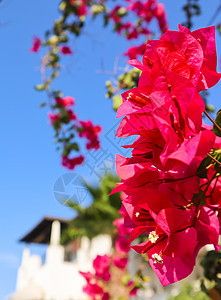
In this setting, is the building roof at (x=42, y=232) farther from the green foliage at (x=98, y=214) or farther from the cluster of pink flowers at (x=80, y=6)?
the cluster of pink flowers at (x=80, y=6)

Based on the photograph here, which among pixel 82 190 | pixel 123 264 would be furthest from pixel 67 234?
pixel 82 190

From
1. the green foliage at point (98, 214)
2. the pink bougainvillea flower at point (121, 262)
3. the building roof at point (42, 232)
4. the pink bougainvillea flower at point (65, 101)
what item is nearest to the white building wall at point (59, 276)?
the green foliage at point (98, 214)

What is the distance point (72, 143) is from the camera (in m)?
2.13

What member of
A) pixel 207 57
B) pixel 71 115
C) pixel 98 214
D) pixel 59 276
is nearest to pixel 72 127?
pixel 71 115

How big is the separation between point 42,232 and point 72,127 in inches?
591

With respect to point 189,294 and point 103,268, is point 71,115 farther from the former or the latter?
point 189,294

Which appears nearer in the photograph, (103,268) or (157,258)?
(157,258)

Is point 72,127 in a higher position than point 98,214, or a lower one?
higher

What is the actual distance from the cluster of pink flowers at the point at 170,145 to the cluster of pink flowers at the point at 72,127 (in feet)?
5.49

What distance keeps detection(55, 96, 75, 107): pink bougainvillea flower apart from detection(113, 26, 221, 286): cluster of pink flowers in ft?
6.30

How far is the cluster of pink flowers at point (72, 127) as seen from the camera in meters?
2.15

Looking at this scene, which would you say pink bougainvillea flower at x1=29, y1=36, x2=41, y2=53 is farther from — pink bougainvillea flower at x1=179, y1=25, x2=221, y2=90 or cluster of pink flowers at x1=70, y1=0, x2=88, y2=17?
pink bougainvillea flower at x1=179, y1=25, x2=221, y2=90

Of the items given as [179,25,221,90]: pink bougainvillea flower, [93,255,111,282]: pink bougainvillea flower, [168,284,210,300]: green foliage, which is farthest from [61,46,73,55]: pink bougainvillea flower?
[179,25,221,90]: pink bougainvillea flower

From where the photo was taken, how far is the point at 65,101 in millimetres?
2324
